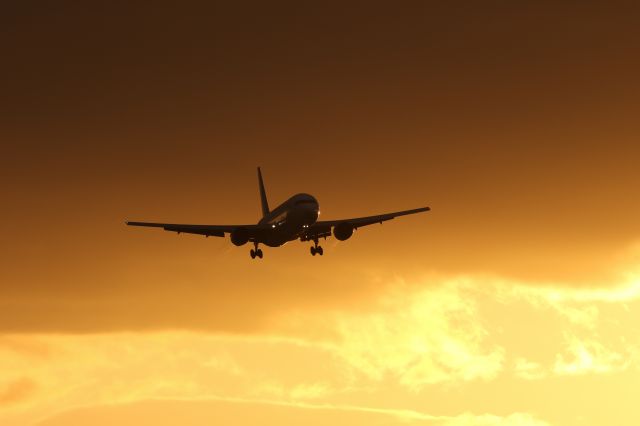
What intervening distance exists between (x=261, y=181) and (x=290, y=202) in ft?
182

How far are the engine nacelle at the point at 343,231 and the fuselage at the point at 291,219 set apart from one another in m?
5.05

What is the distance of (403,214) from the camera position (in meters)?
135

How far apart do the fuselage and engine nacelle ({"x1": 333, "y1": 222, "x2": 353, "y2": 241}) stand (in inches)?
199

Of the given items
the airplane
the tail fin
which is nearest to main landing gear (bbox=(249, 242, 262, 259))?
the airplane

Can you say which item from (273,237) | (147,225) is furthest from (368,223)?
(147,225)

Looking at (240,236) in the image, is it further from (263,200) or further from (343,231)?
(263,200)

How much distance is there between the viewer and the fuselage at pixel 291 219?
120 m

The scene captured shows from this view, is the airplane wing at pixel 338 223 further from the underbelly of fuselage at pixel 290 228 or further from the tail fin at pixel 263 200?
the tail fin at pixel 263 200

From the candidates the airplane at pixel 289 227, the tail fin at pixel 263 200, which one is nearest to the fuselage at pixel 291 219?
the airplane at pixel 289 227

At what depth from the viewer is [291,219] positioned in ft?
395

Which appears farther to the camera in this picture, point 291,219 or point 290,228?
point 290,228

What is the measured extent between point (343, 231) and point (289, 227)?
9.71 metres

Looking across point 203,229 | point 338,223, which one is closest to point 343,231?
point 338,223

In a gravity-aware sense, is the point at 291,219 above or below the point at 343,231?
below
